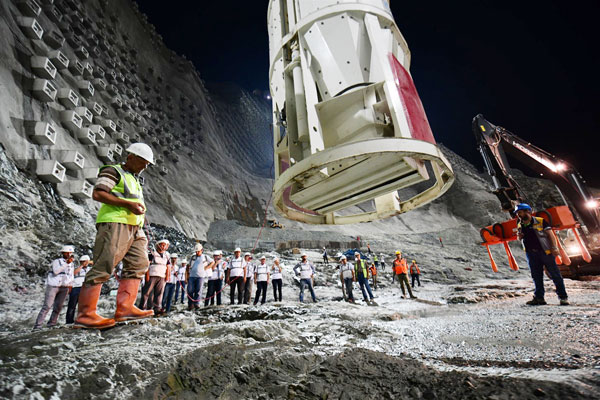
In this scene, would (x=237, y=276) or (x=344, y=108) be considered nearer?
(x=344, y=108)

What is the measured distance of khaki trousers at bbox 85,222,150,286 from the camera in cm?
209

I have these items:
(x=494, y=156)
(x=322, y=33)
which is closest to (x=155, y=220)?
(x=322, y=33)

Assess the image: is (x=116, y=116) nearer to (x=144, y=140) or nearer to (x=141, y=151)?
(x=144, y=140)

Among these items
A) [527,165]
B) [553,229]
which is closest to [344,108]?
[553,229]

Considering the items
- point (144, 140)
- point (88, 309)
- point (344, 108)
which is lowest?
point (88, 309)

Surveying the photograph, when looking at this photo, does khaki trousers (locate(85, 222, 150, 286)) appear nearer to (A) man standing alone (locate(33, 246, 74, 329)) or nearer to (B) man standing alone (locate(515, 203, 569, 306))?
(A) man standing alone (locate(33, 246, 74, 329))

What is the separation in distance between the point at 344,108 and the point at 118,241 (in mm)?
2347

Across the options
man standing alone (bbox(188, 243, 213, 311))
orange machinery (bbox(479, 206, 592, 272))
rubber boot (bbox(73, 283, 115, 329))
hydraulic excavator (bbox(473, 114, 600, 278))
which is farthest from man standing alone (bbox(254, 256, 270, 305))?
hydraulic excavator (bbox(473, 114, 600, 278))

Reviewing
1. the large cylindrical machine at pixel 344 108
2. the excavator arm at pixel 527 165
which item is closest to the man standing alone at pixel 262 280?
the large cylindrical machine at pixel 344 108

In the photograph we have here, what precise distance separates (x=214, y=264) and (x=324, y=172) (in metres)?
5.54

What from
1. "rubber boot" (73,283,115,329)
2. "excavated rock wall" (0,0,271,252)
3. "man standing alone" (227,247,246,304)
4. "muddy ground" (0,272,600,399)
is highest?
"excavated rock wall" (0,0,271,252)

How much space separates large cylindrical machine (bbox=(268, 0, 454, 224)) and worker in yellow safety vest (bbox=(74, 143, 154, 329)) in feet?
4.18

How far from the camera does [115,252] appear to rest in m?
2.14

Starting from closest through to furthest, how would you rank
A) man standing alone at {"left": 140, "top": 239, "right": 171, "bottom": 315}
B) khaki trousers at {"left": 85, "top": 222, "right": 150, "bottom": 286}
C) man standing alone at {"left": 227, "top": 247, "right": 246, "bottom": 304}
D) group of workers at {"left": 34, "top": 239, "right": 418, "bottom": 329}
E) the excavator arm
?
khaki trousers at {"left": 85, "top": 222, "right": 150, "bottom": 286}
group of workers at {"left": 34, "top": 239, "right": 418, "bottom": 329}
man standing alone at {"left": 140, "top": 239, "right": 171, "bottom": 315}
man standing alone at {"left": 227, "top": 247, "right": 246, "bottom": 304}
the excavator arm
